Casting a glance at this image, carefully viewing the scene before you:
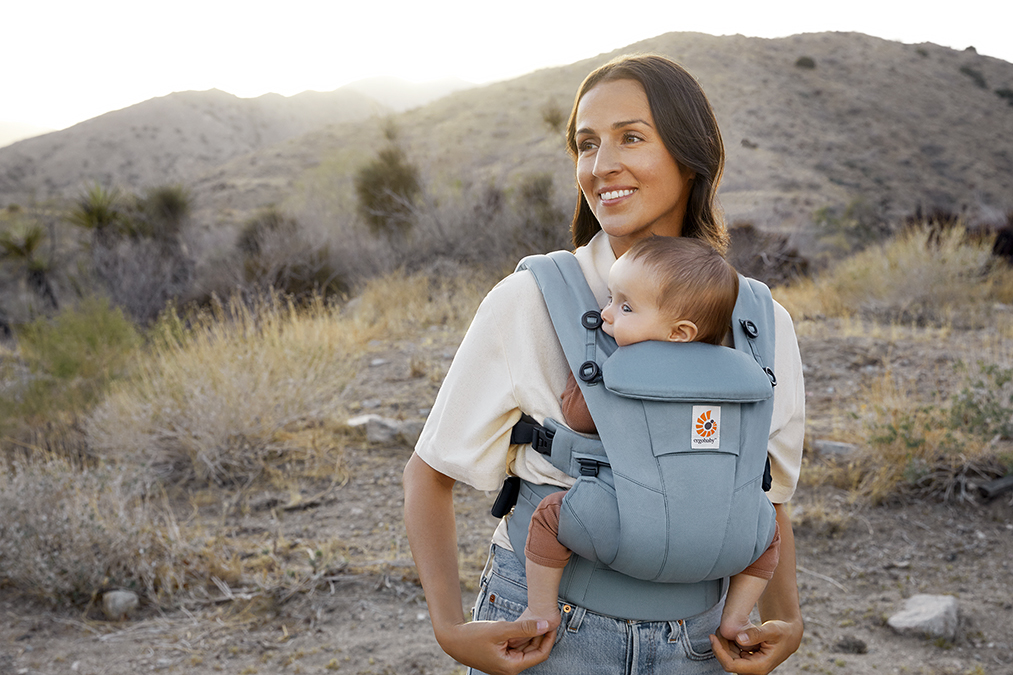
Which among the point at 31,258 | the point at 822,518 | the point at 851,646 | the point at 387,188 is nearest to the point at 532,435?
the point at 851,646

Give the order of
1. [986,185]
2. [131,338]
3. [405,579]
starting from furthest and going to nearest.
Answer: [986,185]
[131,338]
[405,579]

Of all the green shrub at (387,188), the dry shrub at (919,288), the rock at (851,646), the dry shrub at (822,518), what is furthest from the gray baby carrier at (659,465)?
the green shrub at (387,188)

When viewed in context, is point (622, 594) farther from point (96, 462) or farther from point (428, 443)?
point (96, 462)

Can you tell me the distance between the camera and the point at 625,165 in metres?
1.38

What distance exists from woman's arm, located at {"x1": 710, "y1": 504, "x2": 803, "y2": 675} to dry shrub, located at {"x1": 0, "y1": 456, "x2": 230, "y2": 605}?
332 centimetres

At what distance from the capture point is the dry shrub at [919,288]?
9688mm

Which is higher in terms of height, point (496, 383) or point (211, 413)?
point (496, 383)

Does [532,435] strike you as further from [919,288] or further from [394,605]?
[919,288]

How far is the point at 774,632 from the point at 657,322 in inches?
25.0

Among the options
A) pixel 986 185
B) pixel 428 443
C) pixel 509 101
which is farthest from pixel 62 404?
pixel 509 101

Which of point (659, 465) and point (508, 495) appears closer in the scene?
point (659, 465)

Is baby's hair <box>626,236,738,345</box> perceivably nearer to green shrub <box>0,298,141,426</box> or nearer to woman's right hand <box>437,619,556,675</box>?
woman's right hand <box>437,619,556,675</box>

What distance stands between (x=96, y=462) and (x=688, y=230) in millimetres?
5874

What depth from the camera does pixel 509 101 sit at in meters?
42.6
